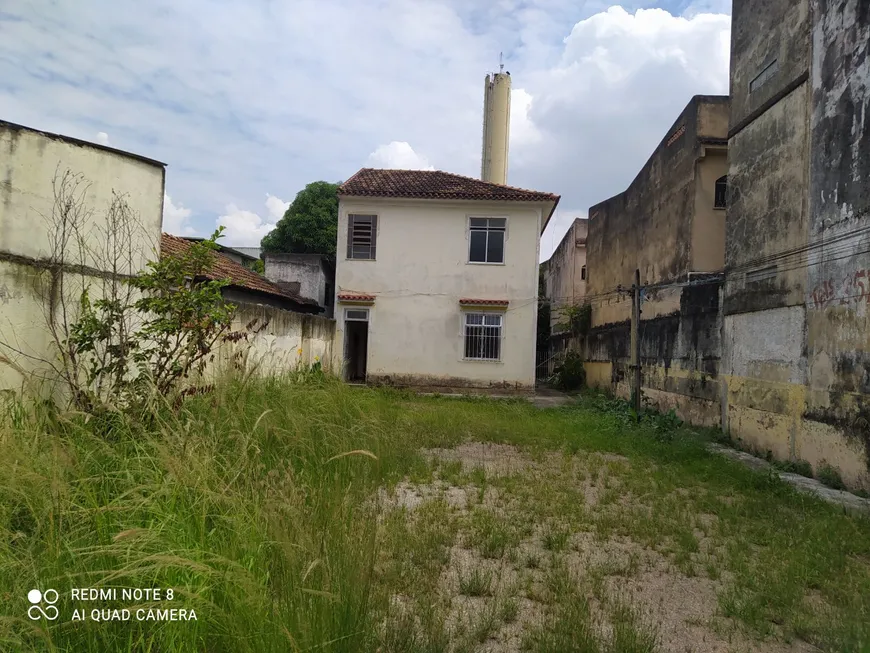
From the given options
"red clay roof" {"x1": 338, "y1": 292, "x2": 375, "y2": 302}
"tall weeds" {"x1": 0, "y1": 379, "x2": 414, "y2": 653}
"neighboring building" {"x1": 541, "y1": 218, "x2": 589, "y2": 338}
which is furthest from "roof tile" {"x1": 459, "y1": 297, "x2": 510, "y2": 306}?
"tall weeds" {"x1": 0, "y1": 379, "x2": 414, "y2": 653}

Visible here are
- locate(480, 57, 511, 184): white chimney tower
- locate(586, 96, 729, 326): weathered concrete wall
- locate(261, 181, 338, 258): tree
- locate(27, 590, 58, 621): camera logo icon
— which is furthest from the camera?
locate(480, 57, 511, 184): white chimney tower

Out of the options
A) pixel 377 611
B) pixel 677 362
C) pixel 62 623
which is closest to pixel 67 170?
pixel 62 623

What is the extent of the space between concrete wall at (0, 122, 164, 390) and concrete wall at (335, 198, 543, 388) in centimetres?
945

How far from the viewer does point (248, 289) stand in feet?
46.1

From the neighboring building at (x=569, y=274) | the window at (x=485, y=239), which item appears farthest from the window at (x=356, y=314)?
the neighboring building at (x=569, y=274)

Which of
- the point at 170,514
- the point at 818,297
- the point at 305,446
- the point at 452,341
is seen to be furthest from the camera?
the point at 452,341

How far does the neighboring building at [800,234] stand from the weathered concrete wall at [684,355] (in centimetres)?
41

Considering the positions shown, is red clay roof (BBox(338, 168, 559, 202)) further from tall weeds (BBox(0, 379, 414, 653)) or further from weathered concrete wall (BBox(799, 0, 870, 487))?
tall weeds (BBox(0, 379, 414, 653))

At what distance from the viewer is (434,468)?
5.82 m

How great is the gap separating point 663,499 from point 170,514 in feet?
14.9

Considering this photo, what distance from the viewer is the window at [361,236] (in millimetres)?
14992

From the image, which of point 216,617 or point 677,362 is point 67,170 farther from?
point 677,362

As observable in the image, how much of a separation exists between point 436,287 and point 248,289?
5182 millimetres

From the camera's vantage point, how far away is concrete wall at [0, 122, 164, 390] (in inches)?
185
